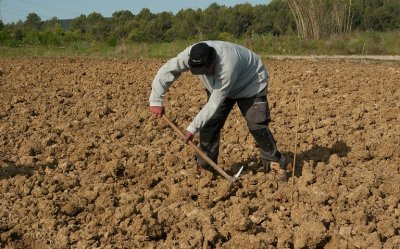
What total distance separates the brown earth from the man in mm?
271

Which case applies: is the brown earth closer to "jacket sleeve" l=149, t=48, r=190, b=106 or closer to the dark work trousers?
the dark work trousers

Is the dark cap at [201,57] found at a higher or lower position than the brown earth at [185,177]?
higher

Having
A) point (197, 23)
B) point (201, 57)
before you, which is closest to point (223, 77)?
point (201, 57)

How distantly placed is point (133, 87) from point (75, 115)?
2.41 m

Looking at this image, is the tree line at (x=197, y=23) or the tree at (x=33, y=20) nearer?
the tree line at (x=197, y=23)

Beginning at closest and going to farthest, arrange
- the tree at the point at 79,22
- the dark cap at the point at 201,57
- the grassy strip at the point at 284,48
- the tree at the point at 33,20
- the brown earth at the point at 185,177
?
the brown earth at the point at 185,177 → the dark cap at the point at 201,57 → the grassy strip at the point at 284,48 → the tree at the point at 33,20 → the tree at the point at 79,22

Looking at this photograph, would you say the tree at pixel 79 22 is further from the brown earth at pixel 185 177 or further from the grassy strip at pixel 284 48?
the brown earth at pixel 185 177

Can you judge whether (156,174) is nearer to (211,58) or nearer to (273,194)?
(273,194)

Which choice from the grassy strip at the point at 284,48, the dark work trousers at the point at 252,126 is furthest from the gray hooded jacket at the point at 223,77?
the grassy strip at the point at 284,48

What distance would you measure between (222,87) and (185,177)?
1.14 m

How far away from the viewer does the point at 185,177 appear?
496 centimetres

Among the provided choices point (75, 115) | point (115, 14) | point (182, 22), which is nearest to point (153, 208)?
point (75, 115)

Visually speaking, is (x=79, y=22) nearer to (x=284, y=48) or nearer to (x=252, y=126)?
(x=284, y=48)

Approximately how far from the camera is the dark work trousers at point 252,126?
15.3 ft
